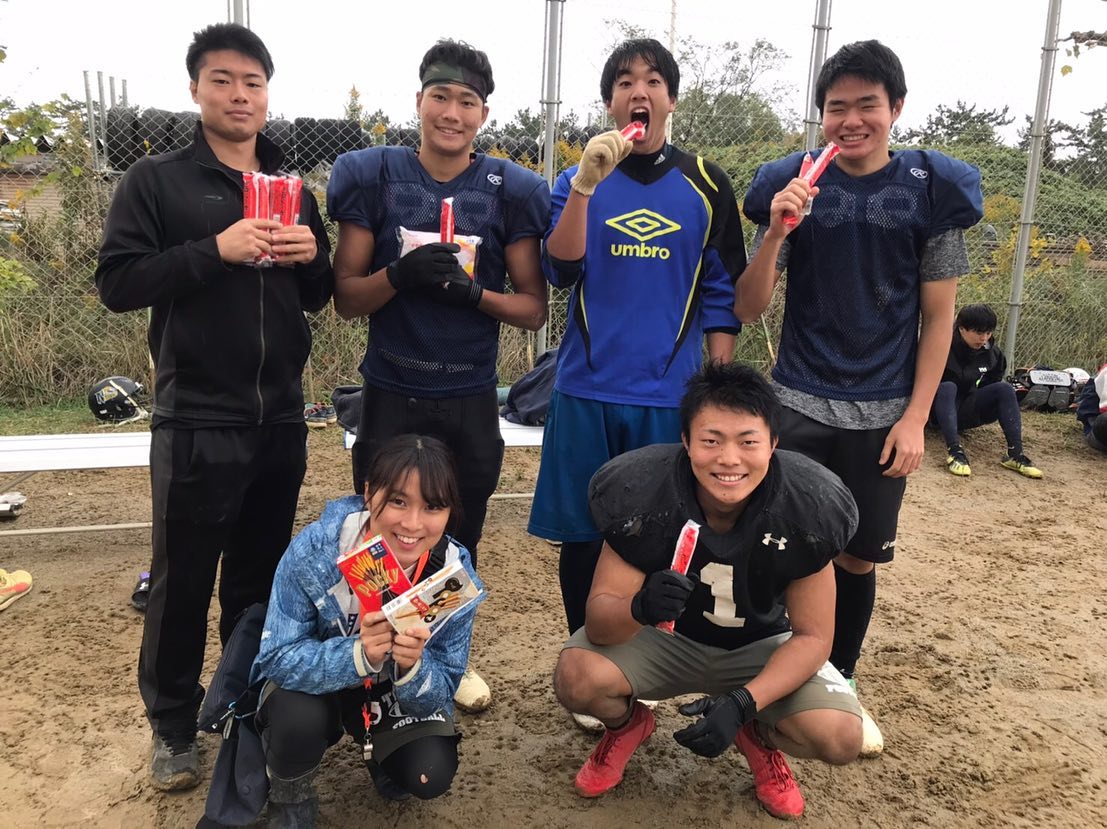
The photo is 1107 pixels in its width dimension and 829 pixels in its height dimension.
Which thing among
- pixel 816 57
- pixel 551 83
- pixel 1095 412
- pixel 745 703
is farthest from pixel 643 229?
pixel 1095 412

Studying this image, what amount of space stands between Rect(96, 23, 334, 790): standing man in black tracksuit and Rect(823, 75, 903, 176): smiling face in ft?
5.41

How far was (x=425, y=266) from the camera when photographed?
2.48 meters

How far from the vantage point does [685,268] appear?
103 inches

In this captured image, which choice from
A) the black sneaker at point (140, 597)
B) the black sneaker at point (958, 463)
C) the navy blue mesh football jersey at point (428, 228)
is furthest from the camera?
the black sneaker at point (958, 463)

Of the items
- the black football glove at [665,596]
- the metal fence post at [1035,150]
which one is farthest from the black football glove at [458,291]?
the metal fence post at [1035,150]

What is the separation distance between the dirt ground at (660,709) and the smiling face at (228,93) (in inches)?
Result: 75.7

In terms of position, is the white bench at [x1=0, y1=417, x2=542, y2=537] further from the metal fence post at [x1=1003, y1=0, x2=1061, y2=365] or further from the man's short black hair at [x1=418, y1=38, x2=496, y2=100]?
the metal fence post at [x1=1003, y1=0, x2=1061, y2=365]

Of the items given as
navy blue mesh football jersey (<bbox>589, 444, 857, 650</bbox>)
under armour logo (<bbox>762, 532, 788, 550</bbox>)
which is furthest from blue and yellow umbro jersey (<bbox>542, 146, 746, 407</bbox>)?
under armour logo (<bbox>762, 532, 788, 550</bbox>)

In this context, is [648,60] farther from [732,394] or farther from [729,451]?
[729,451]

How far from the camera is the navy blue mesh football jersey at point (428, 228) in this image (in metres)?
2.64

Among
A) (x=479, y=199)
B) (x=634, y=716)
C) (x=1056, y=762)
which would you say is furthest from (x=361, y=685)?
(x=1056, y=762)

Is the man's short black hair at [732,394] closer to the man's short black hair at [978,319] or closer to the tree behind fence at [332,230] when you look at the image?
the tree behind fence at [332,230]

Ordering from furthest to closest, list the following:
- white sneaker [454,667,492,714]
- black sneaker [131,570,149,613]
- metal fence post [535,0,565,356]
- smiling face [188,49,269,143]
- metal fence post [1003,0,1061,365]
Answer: metal fence post [1003,0,1061,365], metal fence post [535,0,565,356], black sneaker [131,570,149,613], white sneaker [454,667,492,714], smiling face [188,49,269,143]

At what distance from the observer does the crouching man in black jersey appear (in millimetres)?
2242
